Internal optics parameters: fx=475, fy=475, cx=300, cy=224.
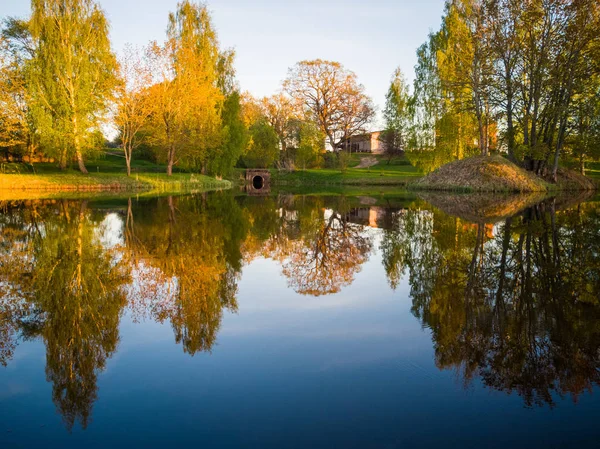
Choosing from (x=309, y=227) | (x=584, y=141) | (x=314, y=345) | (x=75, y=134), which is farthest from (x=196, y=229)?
(x=584, y=141)

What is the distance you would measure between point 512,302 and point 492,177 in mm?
30380

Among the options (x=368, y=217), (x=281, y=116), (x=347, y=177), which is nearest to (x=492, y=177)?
(x=368, y=217)

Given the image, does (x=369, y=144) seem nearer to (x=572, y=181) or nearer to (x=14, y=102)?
(x=572, y=181)

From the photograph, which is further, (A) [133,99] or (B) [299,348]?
(A) [133,99]

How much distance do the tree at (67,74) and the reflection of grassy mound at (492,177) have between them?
92.8 ft

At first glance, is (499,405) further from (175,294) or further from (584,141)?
(584,141)

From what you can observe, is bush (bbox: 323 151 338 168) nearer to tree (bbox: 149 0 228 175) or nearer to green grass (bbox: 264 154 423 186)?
green grass (bbox: 264 154 423 186)

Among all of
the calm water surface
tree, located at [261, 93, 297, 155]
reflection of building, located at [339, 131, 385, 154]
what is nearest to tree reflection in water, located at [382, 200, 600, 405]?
the calm water surface

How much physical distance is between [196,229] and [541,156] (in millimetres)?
30410

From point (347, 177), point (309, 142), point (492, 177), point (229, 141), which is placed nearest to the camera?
point (492, 177)

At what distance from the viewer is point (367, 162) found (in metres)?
75.1

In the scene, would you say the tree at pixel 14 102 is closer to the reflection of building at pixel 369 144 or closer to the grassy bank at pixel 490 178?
the grassy bank at pixel 490 178

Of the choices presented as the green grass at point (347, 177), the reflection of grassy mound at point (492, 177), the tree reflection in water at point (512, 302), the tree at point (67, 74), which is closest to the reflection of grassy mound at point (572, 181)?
the reflection of grassy mound at point (492, 177)

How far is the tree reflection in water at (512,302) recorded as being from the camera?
14.3 feet
